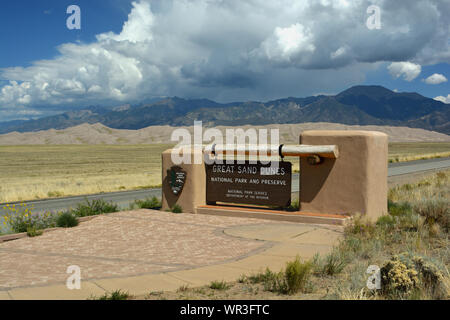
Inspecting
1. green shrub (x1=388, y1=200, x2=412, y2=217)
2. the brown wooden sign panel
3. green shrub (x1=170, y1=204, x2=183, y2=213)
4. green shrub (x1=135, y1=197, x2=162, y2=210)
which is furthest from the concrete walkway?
green shrub (x1=388, y1=200, x2=412, y2=217)

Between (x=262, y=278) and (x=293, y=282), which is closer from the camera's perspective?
(x=293, y=282)

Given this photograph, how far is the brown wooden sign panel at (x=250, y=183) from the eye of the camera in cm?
1280

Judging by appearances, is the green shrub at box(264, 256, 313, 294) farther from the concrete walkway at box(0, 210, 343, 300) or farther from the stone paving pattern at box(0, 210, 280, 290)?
the stone paving pattern at box(0, 210, 280, 290)

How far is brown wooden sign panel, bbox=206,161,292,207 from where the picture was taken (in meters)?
12.8

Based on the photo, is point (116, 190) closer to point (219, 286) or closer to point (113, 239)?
point (113, 239)

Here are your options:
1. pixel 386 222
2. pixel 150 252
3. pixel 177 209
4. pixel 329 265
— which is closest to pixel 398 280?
pixel 329 265

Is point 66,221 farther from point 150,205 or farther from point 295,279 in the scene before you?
point 295,279

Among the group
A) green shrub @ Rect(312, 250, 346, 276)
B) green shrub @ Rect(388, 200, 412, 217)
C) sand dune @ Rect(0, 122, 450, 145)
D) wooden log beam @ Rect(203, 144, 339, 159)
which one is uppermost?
sand dune @ Rect(0, 122, 450, 145)

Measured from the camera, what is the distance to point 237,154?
43.7 feet

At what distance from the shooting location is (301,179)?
40.4 ft

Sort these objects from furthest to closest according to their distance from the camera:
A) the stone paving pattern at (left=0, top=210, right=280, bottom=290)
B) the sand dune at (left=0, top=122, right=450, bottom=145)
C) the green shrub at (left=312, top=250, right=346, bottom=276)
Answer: the sand dune at (left=0, top=122, right=450, bottom=145), the stone paving pattern at (left=0, top=210, right=280, bottom=290), the green shrub at (left=312, top=250, right=346, bottom=276)

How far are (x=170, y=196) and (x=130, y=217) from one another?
5.76 ft

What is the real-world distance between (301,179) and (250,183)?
1.74 m
